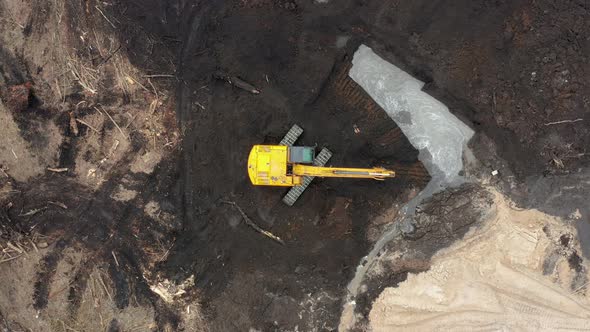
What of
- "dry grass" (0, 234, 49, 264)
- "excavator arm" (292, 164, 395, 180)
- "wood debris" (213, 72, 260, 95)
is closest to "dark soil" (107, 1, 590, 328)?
"wood debris" (213, 72, 260, 95)

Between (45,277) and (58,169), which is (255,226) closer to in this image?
(58,169)

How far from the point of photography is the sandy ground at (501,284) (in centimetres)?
1387

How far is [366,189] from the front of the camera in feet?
49.4

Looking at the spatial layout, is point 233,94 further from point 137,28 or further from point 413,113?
point 413,113

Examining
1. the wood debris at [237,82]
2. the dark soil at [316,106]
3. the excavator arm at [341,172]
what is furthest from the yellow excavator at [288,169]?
the wood debris at [237,82]

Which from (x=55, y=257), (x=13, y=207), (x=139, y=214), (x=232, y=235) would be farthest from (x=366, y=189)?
(x=13, y=207)

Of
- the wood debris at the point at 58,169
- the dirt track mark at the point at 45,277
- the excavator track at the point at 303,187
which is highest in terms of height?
the excavator track at the point at 303,187

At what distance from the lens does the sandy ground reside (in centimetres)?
1387

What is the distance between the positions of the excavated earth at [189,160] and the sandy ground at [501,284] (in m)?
0.97

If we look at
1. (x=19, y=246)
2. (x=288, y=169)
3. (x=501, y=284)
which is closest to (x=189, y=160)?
(x=288, y=169)

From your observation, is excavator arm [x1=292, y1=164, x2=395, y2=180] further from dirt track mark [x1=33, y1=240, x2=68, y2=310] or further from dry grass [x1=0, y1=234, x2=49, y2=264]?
dry grass [x1=0, y1=234, x2=49, y2=264]

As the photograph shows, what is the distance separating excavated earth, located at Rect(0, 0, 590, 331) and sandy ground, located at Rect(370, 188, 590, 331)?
97cm

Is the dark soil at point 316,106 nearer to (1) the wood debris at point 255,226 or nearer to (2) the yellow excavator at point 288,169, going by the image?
(1) the wood debris at point 255,226

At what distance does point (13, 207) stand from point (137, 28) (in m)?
7.64
